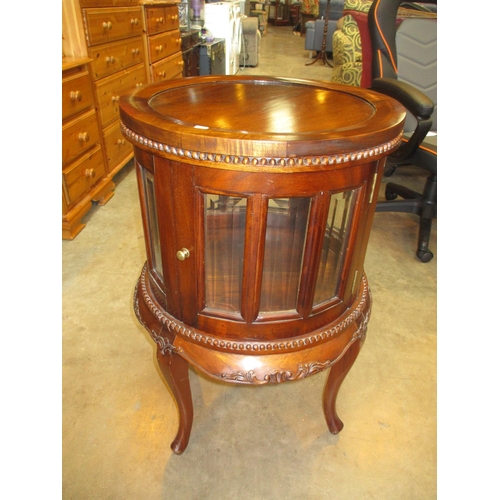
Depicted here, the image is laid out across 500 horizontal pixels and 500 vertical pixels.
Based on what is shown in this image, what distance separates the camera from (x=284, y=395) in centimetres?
142

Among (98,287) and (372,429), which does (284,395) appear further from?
(98,287)

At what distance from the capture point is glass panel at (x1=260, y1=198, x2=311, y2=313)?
0.84 m

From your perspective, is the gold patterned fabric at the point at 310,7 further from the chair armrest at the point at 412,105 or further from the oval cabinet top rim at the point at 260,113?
the oval cabinet top rim at the point at 260,113

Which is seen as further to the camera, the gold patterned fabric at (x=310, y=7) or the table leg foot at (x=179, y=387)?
the gold patterned fabric at (x=310, y=7)

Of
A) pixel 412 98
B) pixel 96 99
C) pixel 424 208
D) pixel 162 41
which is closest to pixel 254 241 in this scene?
pixel 412 98

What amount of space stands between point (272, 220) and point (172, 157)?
0.28 m

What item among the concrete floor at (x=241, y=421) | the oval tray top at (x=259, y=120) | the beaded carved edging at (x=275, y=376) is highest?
the oval tray top at (x=259, y=120)

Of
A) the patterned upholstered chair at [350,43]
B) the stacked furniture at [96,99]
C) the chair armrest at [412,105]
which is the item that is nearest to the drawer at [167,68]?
the stacked furniture at [96,99]

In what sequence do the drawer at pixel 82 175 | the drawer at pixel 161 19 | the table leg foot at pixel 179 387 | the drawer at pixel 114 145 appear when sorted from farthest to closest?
the drawer at pixel 161 19, the drawer at pixel 114 145, the drawer at pixel 82 175, the table leg foot at pixel 179 387

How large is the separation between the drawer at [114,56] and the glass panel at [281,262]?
76.5 inches

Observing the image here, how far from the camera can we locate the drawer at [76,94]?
6.56 feet

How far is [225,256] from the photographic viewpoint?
2.99ft

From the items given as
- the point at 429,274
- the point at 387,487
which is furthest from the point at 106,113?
the point at 387,487

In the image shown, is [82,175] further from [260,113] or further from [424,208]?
[424,208]
